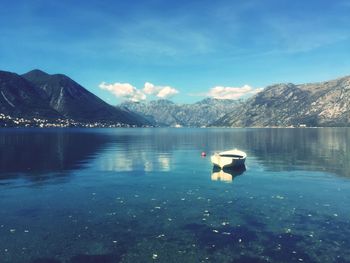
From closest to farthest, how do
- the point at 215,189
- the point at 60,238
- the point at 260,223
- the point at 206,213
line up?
1. the point at 60,238
2. the point at 260,223
3. the point at 206,213
4. the point at 215,189

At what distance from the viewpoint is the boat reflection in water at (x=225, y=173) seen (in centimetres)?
6834

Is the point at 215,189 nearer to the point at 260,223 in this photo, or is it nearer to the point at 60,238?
the point at 260,223

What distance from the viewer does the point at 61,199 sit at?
1924 inches

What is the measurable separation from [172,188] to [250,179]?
60.8ft

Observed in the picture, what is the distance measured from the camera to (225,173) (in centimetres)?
7675

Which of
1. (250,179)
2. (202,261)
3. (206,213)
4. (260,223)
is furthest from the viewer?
(250,179)

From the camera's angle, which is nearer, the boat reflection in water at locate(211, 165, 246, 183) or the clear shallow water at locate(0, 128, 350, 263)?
the clear shallow water at locate(0, 128, 350, 263)

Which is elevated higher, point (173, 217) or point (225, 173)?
point (173, 217)

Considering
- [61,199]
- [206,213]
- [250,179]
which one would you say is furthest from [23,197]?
[250,179]

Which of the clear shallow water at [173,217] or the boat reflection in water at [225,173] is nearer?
the clear shallow water at [173,217]

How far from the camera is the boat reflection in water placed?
6834 centimetres

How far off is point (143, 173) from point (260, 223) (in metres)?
41.1

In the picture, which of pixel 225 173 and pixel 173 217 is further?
pixel 225 173

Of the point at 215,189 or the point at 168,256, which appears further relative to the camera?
the point at 215,189
